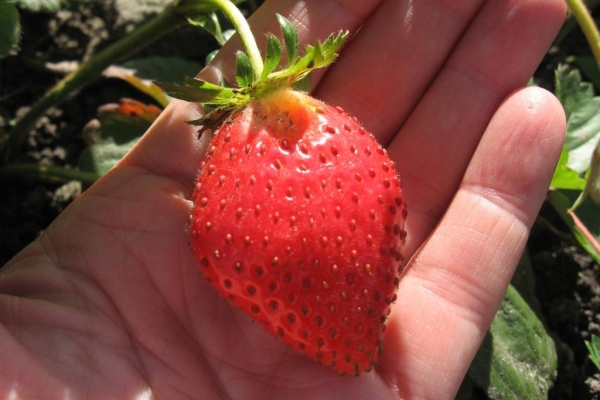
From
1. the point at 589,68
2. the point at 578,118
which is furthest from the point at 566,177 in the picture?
the point at 589,68

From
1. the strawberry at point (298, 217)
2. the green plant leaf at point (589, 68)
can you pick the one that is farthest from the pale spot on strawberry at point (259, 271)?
the green plant leaf at point (589, 68)

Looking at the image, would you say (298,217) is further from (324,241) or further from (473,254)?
(473,254)

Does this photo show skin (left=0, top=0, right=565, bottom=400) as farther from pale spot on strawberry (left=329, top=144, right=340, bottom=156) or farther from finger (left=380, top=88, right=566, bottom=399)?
pale spot on strawberry (left=329, top=144, right=340, bottom=156)

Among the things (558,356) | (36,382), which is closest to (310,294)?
(36,382)

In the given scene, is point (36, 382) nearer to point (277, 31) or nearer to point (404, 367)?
point (404, 367)

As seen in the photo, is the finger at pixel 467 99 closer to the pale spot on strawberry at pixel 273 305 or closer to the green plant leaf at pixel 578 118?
the green plant leaf at pixel 578 118

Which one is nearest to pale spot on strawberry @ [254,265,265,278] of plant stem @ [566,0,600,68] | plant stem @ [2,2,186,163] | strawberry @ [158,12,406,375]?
strawberry @ [158,12,406,375]
